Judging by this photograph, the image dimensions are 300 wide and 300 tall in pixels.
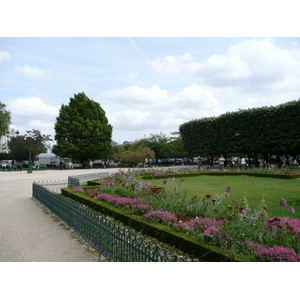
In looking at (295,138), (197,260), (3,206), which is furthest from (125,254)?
(295,138)

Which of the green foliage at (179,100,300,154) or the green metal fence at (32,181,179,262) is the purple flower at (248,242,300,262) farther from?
the green foliage at (179,100,300,154)

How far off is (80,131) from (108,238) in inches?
1595

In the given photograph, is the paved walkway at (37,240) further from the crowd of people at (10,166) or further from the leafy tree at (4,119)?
the leafy tree at (4,119)

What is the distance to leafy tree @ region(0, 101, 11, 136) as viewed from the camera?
1627 inches

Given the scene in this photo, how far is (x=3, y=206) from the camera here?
9812mm

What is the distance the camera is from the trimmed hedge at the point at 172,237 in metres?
4.03

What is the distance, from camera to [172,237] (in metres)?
5.11

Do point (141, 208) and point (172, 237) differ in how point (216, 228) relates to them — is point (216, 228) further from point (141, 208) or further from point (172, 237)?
point (141, 208)

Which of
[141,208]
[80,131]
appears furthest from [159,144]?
[141,208]

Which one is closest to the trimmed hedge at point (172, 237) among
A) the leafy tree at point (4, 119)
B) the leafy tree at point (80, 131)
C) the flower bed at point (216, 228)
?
the flower bed at point (216, 228)

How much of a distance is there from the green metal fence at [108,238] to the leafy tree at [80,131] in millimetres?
36446

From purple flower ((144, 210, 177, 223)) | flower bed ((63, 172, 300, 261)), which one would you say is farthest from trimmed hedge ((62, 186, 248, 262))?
purple flower ((144, 210, 177, 223))

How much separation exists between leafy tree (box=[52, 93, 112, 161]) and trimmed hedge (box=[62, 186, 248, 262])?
36265 millimetres
